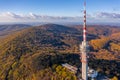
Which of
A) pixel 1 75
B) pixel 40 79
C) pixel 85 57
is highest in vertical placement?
pixel 85 57

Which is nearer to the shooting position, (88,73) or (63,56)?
(88,73)

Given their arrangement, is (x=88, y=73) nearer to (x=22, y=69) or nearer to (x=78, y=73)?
(x=78, y=73)

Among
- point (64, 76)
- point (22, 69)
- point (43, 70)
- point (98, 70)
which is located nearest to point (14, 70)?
point (22, 69)

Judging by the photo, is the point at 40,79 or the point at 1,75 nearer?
the point at 40,79

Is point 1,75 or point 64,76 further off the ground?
point 64,76

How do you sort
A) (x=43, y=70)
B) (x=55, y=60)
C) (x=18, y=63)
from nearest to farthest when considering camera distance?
(x=43, y=70) < (x=55, y=60) < (x=18, y=63)

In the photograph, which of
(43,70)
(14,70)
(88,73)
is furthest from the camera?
(14,70)

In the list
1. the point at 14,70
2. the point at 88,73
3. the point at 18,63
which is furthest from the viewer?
the point at 18,63

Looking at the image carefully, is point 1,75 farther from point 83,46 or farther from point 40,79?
point 83,46

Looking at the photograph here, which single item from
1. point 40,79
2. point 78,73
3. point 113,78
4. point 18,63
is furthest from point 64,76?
point 18,63
